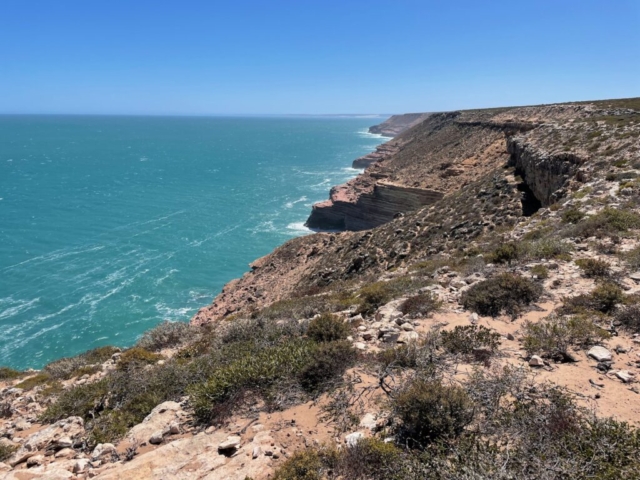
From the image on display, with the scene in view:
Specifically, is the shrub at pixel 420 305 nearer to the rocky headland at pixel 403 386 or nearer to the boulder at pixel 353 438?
the rocky headland at pixel 403 386

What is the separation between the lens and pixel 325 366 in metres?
6.77

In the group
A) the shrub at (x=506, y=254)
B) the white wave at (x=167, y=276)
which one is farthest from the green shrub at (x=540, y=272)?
the white wave at (x=167, y=276)

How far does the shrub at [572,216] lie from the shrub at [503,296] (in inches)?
230

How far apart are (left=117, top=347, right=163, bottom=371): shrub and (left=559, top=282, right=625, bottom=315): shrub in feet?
35.3

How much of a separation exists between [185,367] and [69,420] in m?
2.31

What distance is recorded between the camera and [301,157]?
13162 cm

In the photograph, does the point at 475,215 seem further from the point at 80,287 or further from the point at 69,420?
the point at 80,287

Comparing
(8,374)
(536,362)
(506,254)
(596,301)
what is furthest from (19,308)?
(596,301)

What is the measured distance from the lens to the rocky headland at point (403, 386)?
15.0 ft

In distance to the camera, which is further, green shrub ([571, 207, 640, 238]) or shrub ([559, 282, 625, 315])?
green shrub ([571, 207, 640, 238])

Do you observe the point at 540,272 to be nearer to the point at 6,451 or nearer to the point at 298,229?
the point at 6,451

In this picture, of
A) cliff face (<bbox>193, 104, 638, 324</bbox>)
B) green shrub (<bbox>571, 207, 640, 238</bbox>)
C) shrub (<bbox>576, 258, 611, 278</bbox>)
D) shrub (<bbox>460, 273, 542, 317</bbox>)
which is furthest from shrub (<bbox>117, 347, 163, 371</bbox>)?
A: green shrub (<bbox>571, 207, 640, 238</bbox>)

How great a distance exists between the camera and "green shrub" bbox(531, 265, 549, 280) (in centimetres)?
990

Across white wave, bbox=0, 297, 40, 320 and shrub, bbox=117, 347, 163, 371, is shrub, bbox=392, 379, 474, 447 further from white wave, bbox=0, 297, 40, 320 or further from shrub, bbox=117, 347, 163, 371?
white wave, bbox=0, 297, 40, 320
